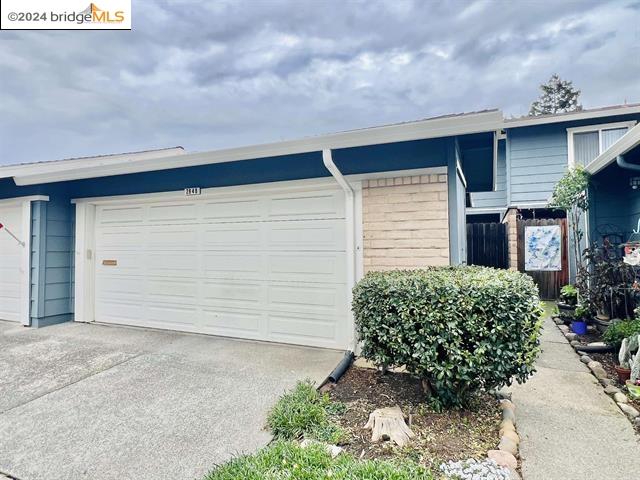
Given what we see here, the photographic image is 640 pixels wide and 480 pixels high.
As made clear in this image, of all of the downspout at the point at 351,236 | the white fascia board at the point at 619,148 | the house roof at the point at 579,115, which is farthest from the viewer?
the house roof at the point at 579,115

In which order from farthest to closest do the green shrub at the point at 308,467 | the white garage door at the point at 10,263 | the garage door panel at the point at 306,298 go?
1. the white garage door at the point at 10,263
2. the garage door panel at the point at 306,298
3. the green shrub at the point at 308,467

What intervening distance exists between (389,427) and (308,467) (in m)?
0.79

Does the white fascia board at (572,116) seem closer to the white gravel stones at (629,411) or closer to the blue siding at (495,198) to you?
the blue siding at (495,198)

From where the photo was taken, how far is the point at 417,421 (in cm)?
281

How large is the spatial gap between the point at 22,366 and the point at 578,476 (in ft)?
18.6

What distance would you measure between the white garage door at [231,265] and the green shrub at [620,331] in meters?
3.58

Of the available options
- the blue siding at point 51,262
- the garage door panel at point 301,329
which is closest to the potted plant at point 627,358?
the garage door panel at point 301,329

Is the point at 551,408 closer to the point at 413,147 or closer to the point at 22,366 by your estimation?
the point at 413,147

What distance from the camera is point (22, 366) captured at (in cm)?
428

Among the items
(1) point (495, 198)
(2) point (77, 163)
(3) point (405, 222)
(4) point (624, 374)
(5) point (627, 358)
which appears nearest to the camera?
(4) point (624, 374)

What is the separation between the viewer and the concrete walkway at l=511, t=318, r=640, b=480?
2.31m

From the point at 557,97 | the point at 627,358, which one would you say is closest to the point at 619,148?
the point at 627,358

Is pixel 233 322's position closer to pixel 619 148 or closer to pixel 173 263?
pixel 173 263

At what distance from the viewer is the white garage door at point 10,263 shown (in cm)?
668
